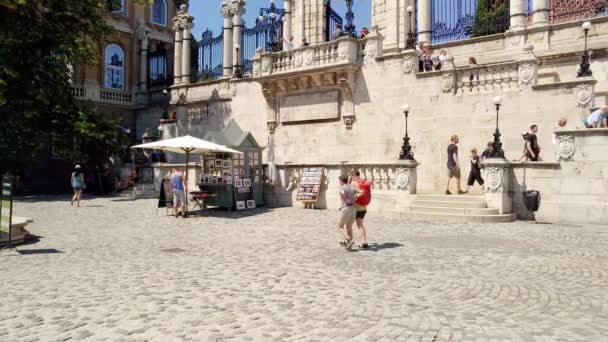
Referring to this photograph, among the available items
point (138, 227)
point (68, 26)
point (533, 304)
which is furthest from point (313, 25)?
point (533, 304)

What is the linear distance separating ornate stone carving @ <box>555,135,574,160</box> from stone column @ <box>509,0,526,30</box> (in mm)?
6988

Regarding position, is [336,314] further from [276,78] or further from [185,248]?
[276,78]

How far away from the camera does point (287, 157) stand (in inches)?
923

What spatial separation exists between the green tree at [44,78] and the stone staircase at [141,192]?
105 inches

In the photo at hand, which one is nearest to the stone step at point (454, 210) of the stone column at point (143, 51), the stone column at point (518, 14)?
the stone column at point (518, 14)

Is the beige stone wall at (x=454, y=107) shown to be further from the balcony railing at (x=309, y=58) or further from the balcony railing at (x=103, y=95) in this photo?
the balcony railing at (x=103, y=95)

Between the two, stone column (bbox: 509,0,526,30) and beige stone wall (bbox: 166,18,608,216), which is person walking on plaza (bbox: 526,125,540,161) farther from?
stone column (bbox: 509,0,526,30)

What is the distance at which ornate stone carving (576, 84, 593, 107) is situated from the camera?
49.1ft

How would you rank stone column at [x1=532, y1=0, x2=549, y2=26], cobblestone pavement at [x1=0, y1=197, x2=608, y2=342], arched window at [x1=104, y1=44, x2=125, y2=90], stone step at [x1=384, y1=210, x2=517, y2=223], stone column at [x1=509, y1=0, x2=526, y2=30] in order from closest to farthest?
cobblestone pavement at [x1=0, y1=197, x2=608, y2=342]
stone step at [x1=384, y1=210, x2=517, y2=223]
stone column at [x1=532, y1=0, x2=549, y2=26]
stone column at [x1=509, y1=0, x2=526, y2=30]
arched window at [x1=104, y1=44, x2=125, y2=90]

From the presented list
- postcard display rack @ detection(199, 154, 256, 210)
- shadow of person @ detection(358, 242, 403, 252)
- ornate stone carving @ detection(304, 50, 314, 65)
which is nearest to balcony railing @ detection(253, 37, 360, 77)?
ornate stone carving @ detection(304, 50, 314, 65)

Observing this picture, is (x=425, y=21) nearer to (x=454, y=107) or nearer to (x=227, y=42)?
(x=454, y=107)

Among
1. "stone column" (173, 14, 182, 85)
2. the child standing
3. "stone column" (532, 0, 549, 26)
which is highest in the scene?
"stone column" (173, 14, 182, 85)

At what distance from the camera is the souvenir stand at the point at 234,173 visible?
17953mm

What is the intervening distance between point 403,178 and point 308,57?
870 centimetres
